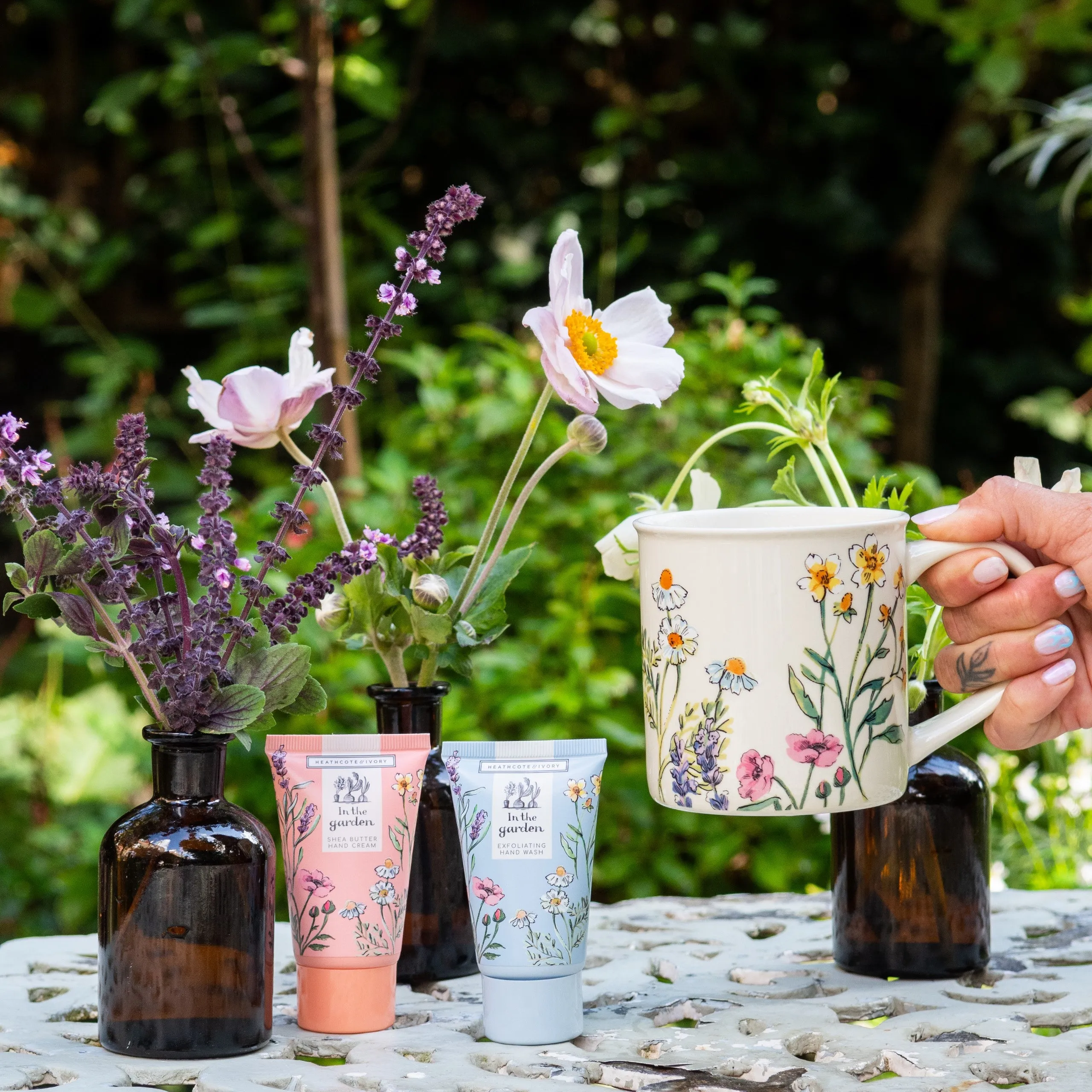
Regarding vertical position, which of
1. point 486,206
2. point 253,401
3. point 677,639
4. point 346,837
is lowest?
point 346,837

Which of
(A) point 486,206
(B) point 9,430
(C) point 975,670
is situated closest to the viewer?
(B) point 9,430

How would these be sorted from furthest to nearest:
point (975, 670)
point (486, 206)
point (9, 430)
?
point (486, 206) < point (975, 670) < point (9, 430)

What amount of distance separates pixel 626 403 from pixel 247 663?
0.75ft

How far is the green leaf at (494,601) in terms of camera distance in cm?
74

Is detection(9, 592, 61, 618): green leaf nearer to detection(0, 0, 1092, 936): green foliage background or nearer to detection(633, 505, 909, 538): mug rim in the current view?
detection(633, 505, 909, 538): mug rim

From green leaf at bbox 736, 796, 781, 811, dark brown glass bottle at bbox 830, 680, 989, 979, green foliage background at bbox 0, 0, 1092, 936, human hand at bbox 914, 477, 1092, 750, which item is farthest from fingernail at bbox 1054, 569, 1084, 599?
green foliage background at bbox 0, 0, 1092, 936

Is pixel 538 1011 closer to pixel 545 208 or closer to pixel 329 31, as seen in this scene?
pixel 329 31

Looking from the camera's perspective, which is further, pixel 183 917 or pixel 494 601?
pixel 494 601

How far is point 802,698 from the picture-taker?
0.63m

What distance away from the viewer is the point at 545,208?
110 inches

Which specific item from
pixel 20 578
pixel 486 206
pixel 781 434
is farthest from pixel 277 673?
pixel 486 206

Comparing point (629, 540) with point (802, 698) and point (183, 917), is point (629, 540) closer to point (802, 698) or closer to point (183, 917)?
point (802, 698)

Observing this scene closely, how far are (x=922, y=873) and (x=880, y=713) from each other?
0.17 meters

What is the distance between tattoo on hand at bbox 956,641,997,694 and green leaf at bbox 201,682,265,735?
371 mm
